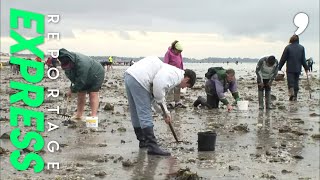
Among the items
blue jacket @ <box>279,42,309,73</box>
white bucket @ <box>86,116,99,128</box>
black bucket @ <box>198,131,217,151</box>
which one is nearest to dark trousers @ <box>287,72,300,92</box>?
blue jacket @ <box>279,42,309,73</box>

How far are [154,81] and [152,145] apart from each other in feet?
3.10

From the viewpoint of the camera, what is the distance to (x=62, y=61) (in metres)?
9.84

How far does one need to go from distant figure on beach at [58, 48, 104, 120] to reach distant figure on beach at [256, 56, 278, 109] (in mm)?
5131

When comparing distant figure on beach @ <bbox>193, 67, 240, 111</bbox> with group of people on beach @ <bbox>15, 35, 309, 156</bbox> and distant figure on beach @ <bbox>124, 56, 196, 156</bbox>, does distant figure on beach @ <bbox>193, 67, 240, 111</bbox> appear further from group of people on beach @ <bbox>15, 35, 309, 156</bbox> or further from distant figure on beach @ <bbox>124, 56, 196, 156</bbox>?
distant figure on beach @ <bbox>124, 56, 196, 156</bbox>

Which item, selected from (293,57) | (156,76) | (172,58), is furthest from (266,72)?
(156,76)

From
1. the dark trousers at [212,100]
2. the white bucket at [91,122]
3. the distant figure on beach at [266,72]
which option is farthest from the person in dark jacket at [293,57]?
the white bucket at [91,122]

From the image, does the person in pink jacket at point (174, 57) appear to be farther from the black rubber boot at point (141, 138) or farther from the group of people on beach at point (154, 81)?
the black rubber boot at point (141, 138)

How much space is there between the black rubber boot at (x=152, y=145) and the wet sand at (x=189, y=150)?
11 centimetres

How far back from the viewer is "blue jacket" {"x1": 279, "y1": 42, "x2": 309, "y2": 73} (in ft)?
53.8

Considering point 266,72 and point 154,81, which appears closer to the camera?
point 154,81

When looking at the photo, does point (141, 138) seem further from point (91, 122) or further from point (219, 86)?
point (219, 86)

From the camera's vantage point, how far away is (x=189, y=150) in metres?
8.19

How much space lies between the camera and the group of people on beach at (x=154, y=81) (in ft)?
25.5

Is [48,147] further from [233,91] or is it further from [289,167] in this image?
[233,91]
